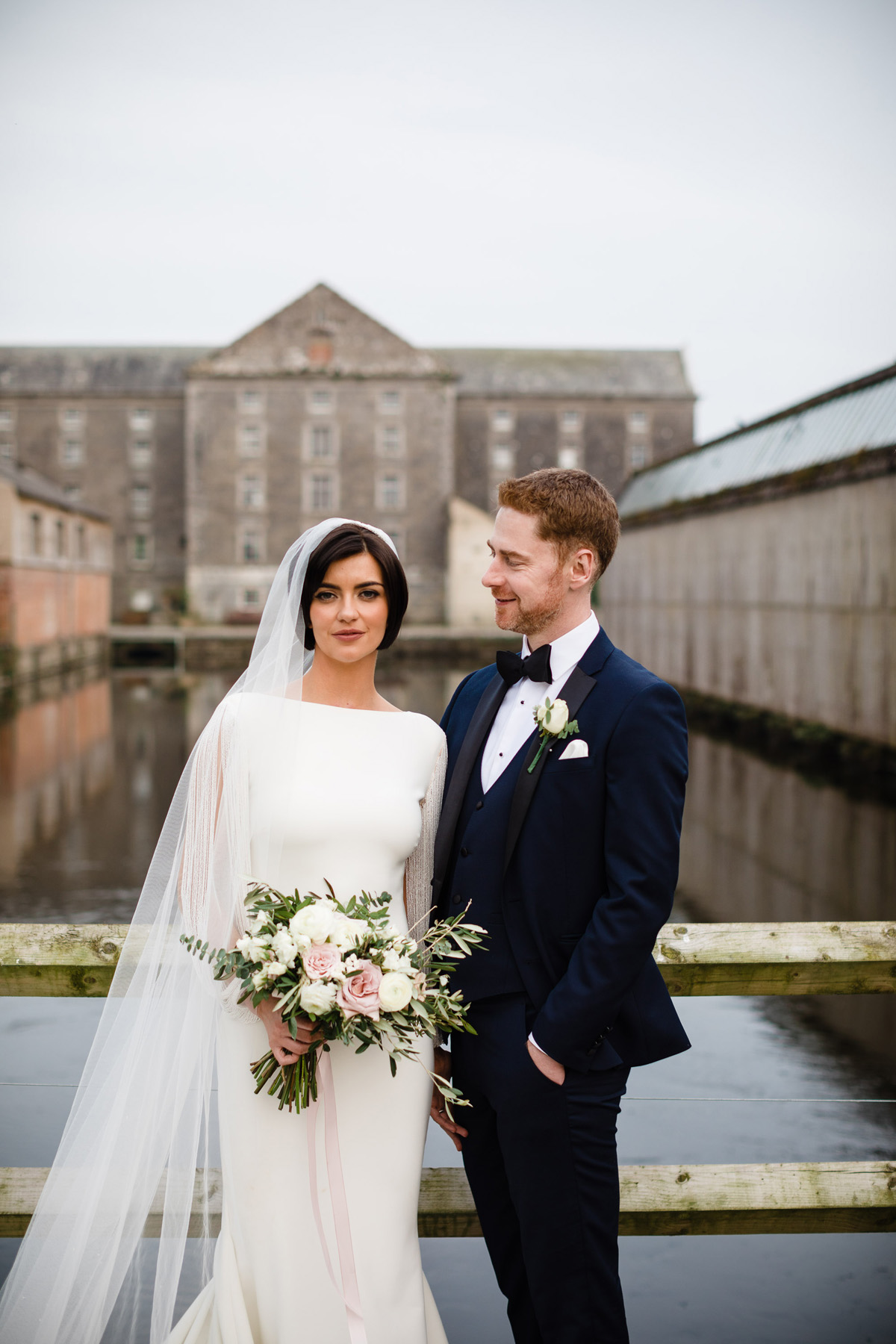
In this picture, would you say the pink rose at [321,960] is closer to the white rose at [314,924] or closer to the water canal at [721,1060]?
the white rose at [314,924]

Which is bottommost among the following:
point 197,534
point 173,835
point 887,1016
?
point 887,1016

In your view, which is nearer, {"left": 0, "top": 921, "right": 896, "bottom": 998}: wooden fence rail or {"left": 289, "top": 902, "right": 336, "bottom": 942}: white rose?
{"left": 289, "top": 902, "right": 336, "bottom": 942}: white rose

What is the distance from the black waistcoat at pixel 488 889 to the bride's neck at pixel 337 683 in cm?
46

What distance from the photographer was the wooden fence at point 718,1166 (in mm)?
2811

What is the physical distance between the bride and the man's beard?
371 mm

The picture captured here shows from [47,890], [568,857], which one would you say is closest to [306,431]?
[47,890]

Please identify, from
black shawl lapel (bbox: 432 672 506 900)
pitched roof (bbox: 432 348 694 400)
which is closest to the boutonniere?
black shawl lapel (bbox: 432 672 506 900)

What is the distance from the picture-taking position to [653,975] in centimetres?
249

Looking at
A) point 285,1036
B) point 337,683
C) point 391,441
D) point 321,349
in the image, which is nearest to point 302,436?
point 321,349

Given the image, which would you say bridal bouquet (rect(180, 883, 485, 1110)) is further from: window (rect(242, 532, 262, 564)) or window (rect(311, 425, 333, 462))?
window (rect(311, 425, 333, 462))

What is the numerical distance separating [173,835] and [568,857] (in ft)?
3.28

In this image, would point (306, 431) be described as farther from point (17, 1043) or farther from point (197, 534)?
point (17, 1043)

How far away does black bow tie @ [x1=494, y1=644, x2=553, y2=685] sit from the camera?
2.58m

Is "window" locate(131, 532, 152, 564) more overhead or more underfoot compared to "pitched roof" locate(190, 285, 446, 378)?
more underfoot
